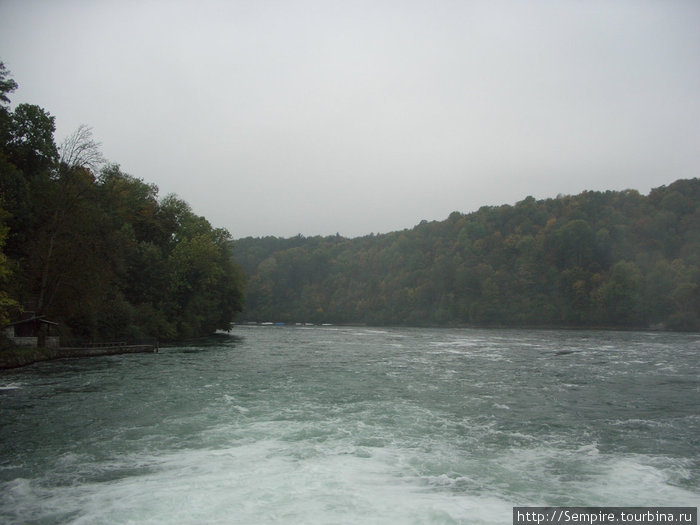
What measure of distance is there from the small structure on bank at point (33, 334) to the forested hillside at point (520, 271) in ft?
313

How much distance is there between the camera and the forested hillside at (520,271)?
103625 mm

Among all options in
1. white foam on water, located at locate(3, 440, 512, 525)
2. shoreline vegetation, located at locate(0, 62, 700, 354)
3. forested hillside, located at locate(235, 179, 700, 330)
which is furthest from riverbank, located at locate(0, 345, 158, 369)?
forested hillside, located at locate(235, 179, 700, 330)

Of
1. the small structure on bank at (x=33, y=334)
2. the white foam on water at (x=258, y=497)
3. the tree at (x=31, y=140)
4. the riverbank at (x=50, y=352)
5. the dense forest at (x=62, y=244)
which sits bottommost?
the riverbank at (x=50, y=352)

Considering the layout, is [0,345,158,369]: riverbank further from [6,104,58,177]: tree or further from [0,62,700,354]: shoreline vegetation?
[6,104,58,177]: tree

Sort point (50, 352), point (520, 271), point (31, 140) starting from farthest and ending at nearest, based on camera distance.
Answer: point (520, 271) → point (31, 140) → point (50, 352)

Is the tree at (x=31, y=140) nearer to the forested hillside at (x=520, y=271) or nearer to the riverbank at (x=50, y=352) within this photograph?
the riverbank at (x=50, y=352)

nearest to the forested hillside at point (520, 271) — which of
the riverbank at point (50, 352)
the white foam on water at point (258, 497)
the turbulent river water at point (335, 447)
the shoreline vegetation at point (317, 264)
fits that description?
the shoreline vegetation at point (317, 264)

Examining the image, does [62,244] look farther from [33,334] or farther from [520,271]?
[520,271]

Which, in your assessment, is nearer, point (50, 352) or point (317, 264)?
point (50, 352)

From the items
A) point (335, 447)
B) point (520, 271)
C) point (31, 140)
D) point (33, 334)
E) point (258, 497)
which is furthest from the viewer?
point (520, 271)

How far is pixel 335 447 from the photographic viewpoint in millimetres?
13414

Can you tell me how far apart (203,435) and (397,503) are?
7083mm

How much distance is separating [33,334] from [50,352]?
3081 mm

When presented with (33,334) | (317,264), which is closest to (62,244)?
(33,334)
